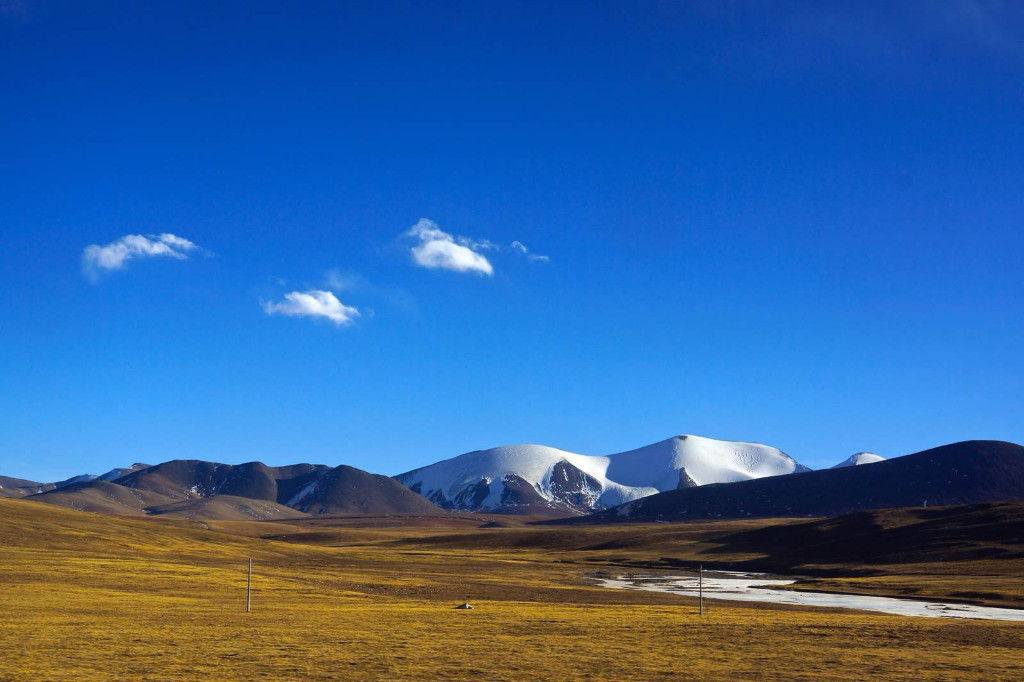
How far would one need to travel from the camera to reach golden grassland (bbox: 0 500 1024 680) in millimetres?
33000

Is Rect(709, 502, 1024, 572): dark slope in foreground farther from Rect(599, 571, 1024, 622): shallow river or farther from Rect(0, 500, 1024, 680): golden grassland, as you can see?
Rect(0, 500, 1024, 680): golden grassland

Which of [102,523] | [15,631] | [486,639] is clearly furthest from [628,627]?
[102,523]

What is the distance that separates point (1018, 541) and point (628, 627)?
108018mm

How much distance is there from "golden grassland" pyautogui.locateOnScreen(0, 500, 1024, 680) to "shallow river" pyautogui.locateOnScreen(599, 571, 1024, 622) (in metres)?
8.32

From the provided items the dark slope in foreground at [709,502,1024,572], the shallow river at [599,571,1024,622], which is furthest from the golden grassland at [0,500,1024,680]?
the dark slope in foreground at [709,502,1024,572]

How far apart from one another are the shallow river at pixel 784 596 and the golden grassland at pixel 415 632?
8319 mm

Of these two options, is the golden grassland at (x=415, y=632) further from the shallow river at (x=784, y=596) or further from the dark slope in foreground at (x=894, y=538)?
the dark slope in foreground at (x=894, y=538)

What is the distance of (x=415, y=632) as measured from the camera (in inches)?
1790

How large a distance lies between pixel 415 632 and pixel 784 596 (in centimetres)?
5590

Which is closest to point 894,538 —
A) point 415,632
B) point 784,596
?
point 784,596

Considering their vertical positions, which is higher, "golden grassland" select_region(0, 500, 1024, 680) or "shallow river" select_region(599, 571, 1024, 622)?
"golden grassland" select_region(0, 500, 1024, 680)

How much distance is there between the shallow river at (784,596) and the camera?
7025cm

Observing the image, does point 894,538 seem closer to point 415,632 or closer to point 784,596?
point 784,596

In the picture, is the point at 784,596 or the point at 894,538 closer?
the point at 784,596
